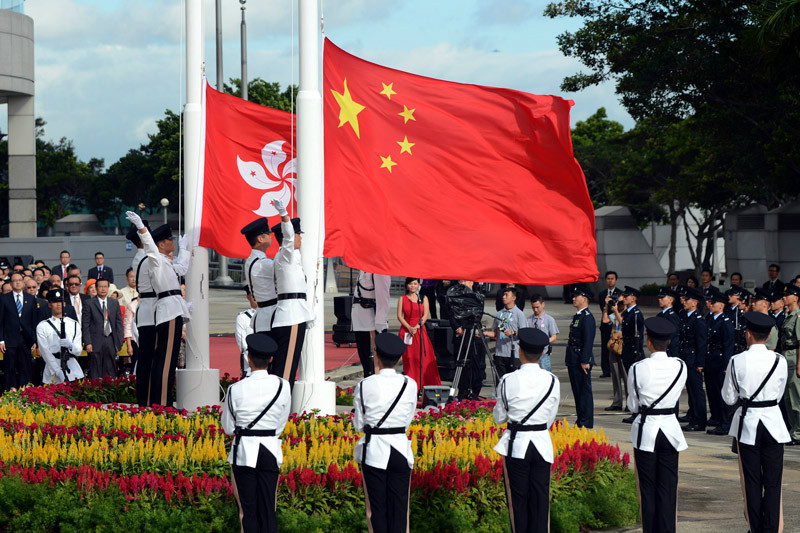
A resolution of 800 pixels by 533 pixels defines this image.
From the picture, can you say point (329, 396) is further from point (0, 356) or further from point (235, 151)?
point (0, 356)

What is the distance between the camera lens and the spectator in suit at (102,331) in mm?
15961

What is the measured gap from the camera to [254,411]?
7461mm

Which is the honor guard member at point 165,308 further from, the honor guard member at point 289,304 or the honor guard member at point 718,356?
the honor guard member at point 718,356

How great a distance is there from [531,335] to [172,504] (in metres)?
2.98

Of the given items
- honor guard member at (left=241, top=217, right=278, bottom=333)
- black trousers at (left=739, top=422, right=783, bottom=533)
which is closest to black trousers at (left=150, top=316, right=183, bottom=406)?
honor guard member at (left=241, top=217, right=278, bottom=333)

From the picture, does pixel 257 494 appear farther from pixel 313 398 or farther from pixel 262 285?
pixel 262 285

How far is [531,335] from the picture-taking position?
7.86 meters

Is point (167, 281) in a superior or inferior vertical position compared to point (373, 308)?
superior

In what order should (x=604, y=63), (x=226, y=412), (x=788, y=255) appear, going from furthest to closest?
(x=788, y=255) → (x=604, y=63) → (x=226, y=412)

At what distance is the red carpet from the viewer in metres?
22.3

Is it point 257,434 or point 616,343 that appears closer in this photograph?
point 257,434

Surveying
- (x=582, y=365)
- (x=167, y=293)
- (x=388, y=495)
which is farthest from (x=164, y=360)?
(x=582, y=365)

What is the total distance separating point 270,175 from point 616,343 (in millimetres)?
6352

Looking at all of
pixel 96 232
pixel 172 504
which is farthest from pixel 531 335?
pixel 96 232
